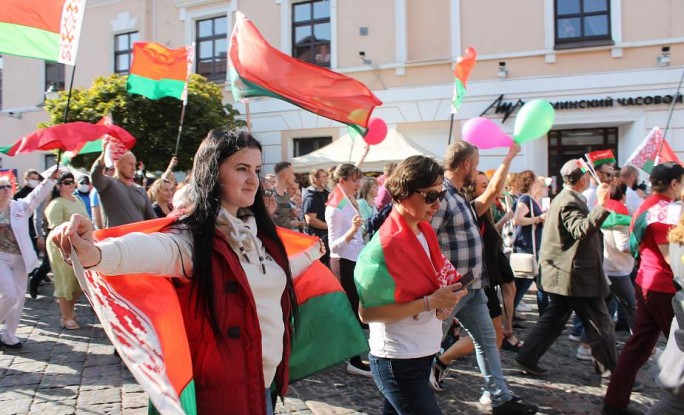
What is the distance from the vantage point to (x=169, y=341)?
1923mm

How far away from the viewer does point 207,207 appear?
2.11 meters

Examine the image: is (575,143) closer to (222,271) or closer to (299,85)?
(299,85)

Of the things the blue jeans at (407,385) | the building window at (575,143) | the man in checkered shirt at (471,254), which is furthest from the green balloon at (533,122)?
the building window at (575,143)

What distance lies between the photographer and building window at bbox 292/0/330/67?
1669 centimetres

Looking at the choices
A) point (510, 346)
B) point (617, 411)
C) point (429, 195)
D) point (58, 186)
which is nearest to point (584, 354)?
point (510, 346)

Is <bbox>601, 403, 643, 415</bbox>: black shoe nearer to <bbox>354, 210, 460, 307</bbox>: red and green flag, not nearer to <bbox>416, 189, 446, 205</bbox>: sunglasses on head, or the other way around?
<bbox>354, 210, 460, 307</bbox>: red and green flag

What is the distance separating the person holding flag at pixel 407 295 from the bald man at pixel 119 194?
3.11 meters

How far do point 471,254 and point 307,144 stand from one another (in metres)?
13.5

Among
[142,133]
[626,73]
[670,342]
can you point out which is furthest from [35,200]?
[626,73]

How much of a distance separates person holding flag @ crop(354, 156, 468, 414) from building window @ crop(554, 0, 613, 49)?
42.6 ft

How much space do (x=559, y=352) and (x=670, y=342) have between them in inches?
113

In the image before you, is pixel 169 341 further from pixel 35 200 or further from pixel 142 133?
pixel 142 133

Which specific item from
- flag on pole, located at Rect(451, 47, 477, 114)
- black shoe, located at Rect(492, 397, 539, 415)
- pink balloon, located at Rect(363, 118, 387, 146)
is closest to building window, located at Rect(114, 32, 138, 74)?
pink balloon, located at Rect(363, 118, 387, 146)

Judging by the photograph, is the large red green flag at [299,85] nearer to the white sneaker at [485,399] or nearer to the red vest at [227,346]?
the white sneaker at [485,399]
